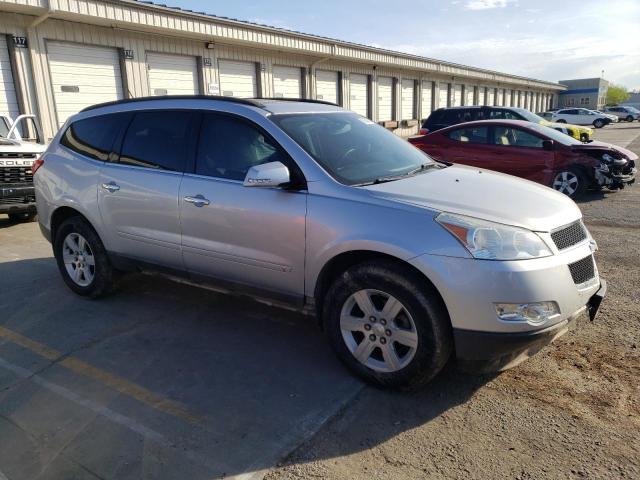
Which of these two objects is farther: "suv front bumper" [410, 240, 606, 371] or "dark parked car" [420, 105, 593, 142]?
"dark parked car" [420, 105, 593, 142]

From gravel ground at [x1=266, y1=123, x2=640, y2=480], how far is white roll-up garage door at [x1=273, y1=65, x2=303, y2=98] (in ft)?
51.9

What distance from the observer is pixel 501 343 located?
279 centimetres

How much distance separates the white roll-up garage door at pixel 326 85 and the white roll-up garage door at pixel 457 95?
14.2 m

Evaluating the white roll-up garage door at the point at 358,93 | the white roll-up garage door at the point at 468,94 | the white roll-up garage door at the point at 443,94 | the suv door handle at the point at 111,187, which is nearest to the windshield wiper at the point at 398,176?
the suv door handle at the point at 111,187

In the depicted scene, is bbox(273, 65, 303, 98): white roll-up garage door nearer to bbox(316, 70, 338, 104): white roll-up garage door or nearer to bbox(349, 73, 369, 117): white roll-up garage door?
bbox(316, 70, 338, 104): white roll-up garage door

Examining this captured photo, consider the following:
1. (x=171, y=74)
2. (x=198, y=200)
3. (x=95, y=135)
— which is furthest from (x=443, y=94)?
(x=198, y=200)

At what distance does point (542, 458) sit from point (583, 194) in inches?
339

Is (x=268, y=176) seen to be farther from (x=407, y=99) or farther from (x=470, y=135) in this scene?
(x=407, y=99)

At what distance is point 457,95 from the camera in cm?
3341

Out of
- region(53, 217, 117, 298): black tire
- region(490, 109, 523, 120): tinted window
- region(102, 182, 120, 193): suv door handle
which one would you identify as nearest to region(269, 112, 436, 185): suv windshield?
region(102, 182, 120, 193): suv door handle

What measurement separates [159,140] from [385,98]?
71.4 ft

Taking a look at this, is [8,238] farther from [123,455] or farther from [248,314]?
[123,455]

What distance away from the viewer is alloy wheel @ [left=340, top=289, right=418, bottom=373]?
10.0 ft

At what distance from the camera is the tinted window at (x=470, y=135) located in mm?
10055
